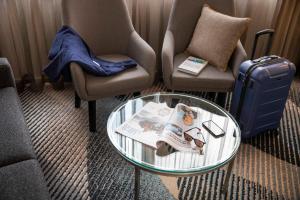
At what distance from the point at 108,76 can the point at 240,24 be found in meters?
0.96

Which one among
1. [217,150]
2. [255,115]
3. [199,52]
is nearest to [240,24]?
[199,52]

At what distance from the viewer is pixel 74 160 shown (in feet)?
6.03

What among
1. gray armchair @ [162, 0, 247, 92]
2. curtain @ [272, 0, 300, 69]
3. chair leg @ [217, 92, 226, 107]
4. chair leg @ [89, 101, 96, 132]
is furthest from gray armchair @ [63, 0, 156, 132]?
curtain @ [272, 0, 300, 69]

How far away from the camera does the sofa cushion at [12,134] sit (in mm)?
1290

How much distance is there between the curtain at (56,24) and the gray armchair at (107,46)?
0.88 feet

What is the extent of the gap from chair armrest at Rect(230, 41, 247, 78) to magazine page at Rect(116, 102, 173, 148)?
677 mm

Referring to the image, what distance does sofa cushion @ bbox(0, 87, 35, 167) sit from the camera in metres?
1.29

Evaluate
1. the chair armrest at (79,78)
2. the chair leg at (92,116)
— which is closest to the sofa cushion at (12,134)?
the chair armrest at (79,78)

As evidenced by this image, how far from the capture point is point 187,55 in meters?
2.34

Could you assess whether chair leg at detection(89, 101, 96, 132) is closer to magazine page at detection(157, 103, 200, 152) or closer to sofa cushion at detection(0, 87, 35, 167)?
sofa cushion at detection(0, 87, 35, 167)

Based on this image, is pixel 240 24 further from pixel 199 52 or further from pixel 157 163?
pixel 157 163

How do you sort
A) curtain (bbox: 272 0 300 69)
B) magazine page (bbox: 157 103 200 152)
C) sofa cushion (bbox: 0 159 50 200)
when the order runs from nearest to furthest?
sofa cushion (bbox: 0 159 50 200) → magazine page (bbox: 157 103 200 152) → curtain (bbox: 272 0 300 69)

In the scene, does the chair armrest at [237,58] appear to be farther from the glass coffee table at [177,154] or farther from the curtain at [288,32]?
the curtain at [288,32]

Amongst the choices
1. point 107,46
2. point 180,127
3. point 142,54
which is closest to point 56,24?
point 107,46
